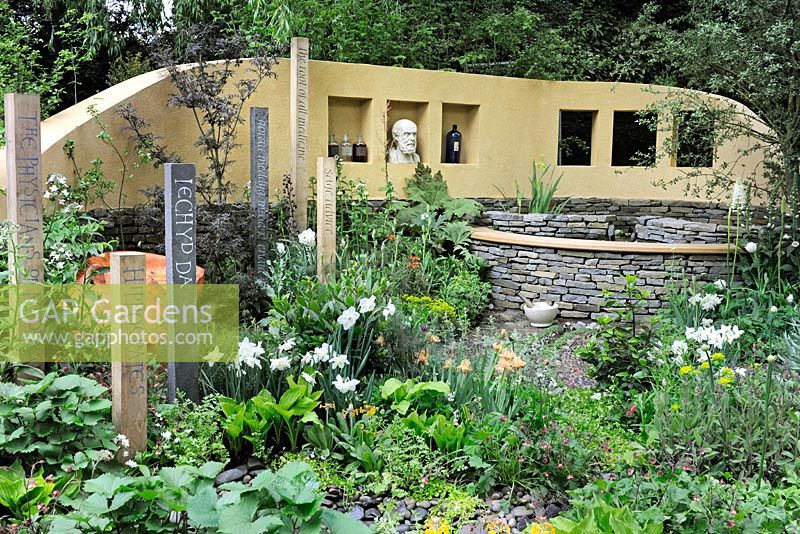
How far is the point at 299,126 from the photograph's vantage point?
6582 millimetres

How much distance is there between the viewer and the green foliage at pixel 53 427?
2955 mm

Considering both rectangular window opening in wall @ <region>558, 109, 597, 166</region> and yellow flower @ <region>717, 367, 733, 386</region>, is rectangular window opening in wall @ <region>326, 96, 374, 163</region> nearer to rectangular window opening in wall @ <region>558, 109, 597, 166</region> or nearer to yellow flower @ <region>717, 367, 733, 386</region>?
yellow flower @ <region>717, 367, 733, 386</region>

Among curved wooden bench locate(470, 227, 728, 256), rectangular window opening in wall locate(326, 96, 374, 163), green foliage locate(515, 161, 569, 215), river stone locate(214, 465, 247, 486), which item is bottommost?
river stone locate(214, 465, 247, 486)

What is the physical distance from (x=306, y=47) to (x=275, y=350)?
3.61m

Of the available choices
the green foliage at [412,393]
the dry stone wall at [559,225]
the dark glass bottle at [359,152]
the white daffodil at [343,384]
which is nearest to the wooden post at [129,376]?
the white daffodil at [343,384]

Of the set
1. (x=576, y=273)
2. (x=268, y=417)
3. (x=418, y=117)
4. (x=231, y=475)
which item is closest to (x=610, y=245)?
(x=576, y=273)

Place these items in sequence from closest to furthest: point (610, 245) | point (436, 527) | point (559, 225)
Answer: point (436, 527), point (610, 245), point (559, 225)

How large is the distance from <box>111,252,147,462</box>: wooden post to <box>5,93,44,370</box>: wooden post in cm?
71

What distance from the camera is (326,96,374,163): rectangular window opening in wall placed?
784 centimetres

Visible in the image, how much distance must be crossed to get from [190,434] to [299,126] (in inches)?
146

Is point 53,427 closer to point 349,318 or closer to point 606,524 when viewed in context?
point 349,318

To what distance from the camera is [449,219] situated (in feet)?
25.1

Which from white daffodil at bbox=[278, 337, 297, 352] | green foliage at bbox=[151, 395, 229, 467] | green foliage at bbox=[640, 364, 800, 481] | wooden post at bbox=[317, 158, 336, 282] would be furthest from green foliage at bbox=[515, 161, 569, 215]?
green foliage at bbox=[151, 395, 229, 467]

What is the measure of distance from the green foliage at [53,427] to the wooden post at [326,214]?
2453 mm
